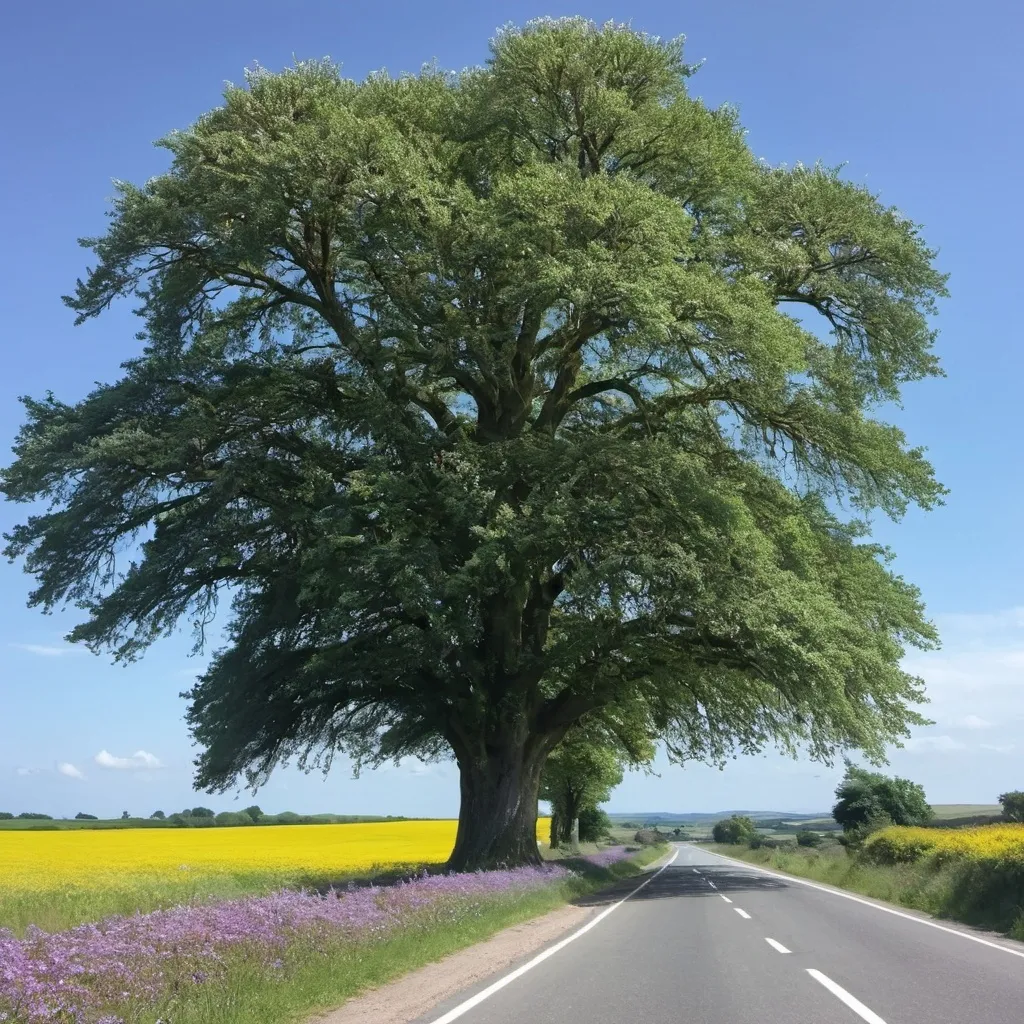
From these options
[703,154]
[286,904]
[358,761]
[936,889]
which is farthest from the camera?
[358,761]

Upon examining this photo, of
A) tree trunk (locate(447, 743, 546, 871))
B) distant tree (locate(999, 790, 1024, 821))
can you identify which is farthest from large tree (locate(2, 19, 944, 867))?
distant tree (locate(999, 790, 1024, 821))

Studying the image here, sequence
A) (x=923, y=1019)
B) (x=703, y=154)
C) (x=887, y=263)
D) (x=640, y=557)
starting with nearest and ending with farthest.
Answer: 1. (x=923, y=1019)
2. (x=640, y=557)
3. (x=703, y=154)
4. (x=887, y=263)

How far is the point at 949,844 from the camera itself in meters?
24.3

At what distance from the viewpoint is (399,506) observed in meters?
20.3

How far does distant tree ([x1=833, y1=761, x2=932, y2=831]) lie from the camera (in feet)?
227

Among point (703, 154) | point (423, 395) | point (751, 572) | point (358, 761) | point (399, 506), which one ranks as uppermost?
point (703, 154)

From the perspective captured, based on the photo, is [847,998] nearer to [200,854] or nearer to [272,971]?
[272,971]

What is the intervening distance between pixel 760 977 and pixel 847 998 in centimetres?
153

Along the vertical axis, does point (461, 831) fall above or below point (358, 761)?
below

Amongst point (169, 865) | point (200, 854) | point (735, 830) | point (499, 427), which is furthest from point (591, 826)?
point (499, 427)

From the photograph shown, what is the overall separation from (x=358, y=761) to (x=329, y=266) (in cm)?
1599

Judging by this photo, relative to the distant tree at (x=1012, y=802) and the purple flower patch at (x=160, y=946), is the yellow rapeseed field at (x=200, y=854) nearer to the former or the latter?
the purple flower patch at (x=160, y=946)

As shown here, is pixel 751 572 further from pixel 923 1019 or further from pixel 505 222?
pixel 923 1019

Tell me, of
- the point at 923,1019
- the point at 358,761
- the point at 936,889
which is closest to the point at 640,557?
the point at 936,889
